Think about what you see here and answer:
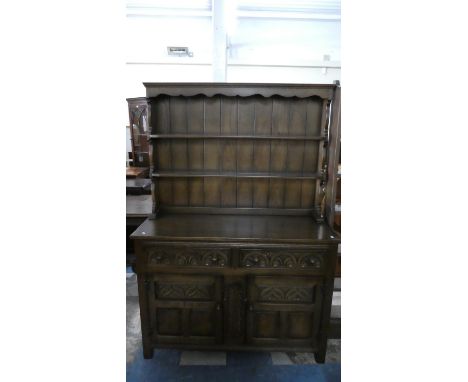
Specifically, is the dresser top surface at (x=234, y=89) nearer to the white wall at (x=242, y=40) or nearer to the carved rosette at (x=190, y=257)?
the carved rosette at (x=190, y=257)

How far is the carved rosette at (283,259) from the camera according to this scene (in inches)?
68.1

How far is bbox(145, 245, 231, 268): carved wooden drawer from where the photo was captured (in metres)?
1.74

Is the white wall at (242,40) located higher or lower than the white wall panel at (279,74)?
higher

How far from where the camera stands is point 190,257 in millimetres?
1752

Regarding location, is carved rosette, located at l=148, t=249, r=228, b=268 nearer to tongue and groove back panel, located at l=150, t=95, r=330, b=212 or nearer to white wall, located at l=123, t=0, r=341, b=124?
tongue and groove back panel, located at l=150, t=95, r=330, b=212

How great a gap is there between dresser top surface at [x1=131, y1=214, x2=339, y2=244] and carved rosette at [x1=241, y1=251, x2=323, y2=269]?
3.6 inches

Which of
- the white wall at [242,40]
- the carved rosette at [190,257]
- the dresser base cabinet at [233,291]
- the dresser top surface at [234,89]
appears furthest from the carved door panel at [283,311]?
the white wall at [242,40]

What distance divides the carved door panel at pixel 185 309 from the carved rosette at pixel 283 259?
268 mm

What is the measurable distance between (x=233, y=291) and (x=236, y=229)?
1.30ft

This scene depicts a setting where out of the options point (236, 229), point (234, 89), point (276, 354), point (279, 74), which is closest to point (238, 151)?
point (234, 89)
